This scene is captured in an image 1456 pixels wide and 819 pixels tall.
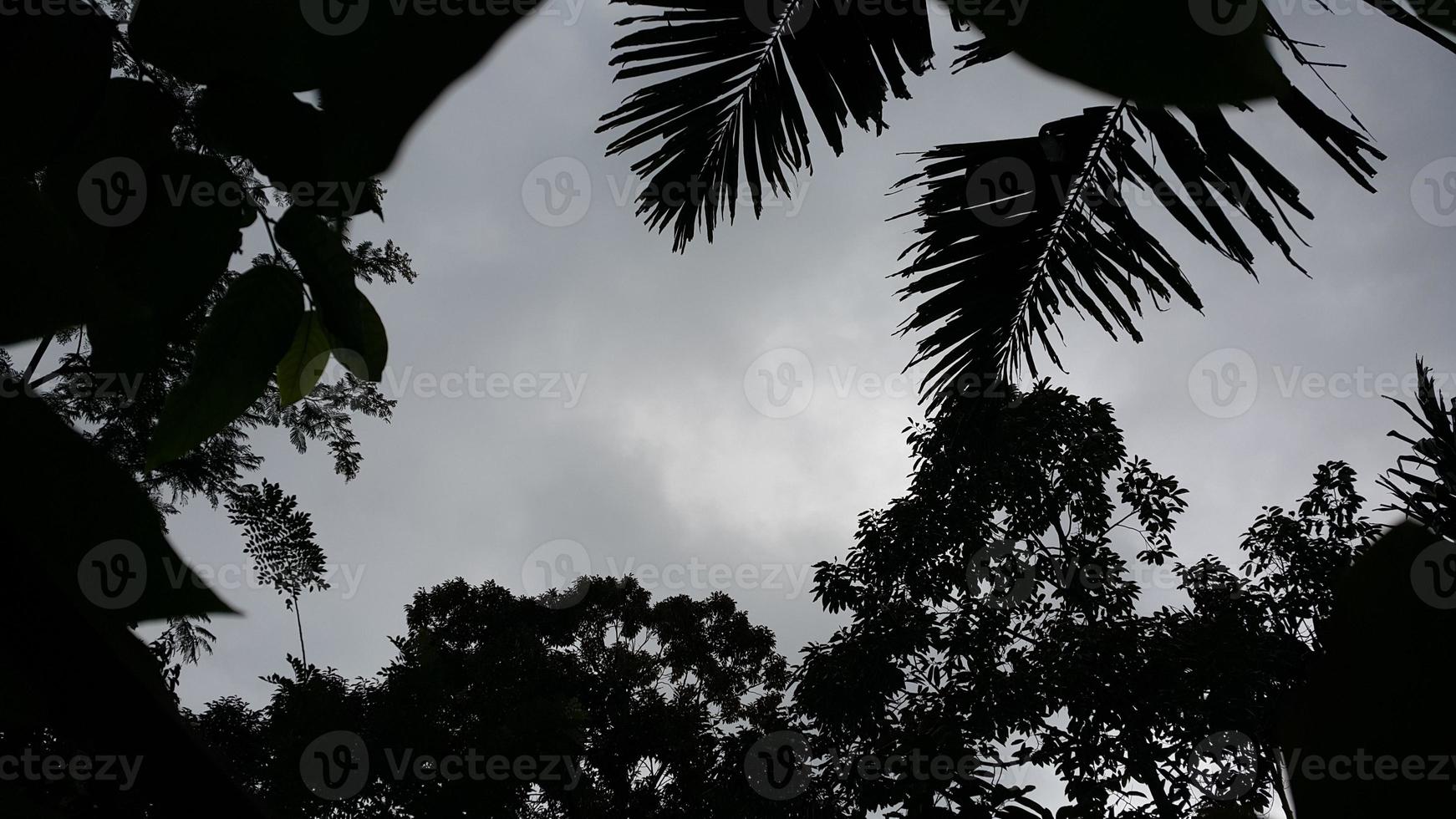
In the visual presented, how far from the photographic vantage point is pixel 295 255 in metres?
0.36

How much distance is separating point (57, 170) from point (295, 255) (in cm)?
13

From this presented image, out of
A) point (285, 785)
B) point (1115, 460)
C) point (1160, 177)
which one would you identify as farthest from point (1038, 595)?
point (285, 785)

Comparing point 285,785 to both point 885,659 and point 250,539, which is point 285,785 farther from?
point 885,659

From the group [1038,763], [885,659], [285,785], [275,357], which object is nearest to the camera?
[275,357]
